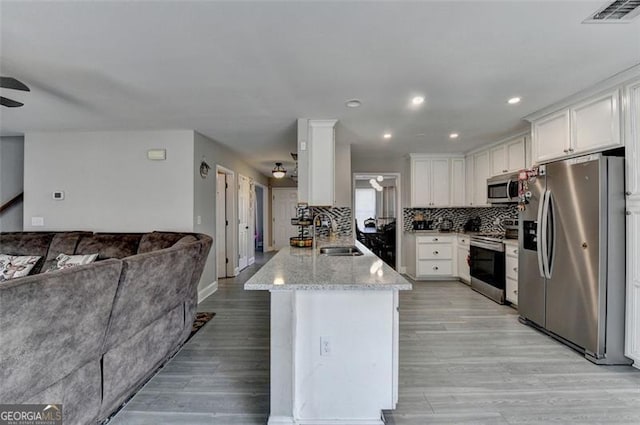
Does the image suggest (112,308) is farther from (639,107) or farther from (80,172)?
(639,107)

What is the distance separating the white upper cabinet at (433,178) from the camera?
545 centimetres

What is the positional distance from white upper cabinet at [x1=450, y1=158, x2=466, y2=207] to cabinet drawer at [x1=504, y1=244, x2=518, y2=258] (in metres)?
1.60

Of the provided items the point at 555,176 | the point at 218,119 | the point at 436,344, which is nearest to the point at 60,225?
the point at 218,119

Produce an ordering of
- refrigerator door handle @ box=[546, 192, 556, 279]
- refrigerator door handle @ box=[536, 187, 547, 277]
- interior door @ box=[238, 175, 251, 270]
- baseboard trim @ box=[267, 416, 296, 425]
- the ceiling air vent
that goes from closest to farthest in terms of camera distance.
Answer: the ceiling air vent
baseboard trim @ box=[267, 416, 296, 425]
refrigerator door handle @ box=[546, 192, 556, 279]
refrigerator door handle @ box=[536, 187, 547, 277]
interior door @ box=[238, 175, 251, 270]

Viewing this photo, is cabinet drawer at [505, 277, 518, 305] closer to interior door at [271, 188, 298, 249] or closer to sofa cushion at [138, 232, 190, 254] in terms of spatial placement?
sofa cushion at [138, 232, 190, 254]

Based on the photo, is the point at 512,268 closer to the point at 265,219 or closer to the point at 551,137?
the point at 551,137

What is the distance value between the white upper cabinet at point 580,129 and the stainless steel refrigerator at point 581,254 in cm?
18

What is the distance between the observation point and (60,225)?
4.05m

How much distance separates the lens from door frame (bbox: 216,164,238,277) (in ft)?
18.5

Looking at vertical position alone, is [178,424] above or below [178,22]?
below

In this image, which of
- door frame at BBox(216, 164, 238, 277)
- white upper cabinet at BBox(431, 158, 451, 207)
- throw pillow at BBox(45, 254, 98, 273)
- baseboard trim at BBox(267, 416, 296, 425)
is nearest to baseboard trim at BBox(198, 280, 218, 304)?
door frame at BBox(216, 164, 238, 277)

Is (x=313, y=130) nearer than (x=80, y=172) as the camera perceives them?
Yes

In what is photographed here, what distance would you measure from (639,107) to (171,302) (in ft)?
13.0

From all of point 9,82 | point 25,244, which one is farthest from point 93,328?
point 25,244
